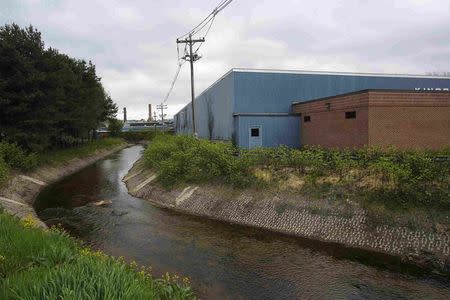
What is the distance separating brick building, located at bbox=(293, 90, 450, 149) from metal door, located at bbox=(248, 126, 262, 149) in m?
7.08

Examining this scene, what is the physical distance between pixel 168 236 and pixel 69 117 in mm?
26562

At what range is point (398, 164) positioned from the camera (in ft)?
51.3

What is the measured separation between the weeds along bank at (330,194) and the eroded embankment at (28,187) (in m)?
7.01

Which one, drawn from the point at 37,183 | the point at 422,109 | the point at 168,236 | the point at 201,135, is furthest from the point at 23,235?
the point at 201,135

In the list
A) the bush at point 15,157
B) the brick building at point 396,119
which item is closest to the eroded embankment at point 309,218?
the brick building at point 396,119

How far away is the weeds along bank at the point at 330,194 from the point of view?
524 inches

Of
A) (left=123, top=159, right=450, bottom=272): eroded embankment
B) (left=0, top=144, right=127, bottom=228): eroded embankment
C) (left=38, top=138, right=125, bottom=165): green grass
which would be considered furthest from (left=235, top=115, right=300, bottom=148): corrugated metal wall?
(left=38, top=138, right=125, bottom=165): green grass

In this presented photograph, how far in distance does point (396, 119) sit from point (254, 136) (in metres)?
10.8

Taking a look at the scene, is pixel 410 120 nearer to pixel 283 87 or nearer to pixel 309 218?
pixel 283 87

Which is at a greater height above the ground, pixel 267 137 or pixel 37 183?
pixel 267 137

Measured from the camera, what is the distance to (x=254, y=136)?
95.7ft

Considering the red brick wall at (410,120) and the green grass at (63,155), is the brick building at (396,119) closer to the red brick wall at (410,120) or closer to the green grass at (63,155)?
the red brick wall at (410,120)

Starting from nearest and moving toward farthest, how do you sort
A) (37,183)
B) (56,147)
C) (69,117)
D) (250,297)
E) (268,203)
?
(250,297)
(268,203)
(37,183)
(69,117)
(56,147)

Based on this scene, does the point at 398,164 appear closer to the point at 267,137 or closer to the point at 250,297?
the point at 250,297
